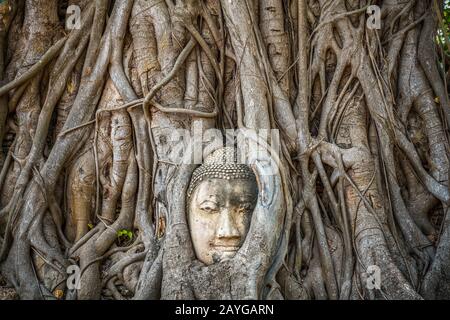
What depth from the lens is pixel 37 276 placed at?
3865 millimetres

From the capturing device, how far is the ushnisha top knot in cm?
363

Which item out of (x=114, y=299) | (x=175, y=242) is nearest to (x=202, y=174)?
(x=175, y=242)

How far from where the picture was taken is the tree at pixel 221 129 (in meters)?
3.80

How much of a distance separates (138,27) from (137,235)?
1.63m

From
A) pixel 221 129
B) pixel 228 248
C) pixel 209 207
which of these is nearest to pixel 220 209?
pixel 209 207

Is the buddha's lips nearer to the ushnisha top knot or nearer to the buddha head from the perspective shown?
the buddha head

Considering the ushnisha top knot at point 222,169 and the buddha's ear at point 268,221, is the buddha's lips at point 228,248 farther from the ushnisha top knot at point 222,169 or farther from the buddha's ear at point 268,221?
the ushnisha top knot at point 222,169

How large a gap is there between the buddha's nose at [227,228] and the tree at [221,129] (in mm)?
247

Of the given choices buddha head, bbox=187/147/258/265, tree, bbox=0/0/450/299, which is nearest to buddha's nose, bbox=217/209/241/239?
buddha head, bbox=187/147/258/265

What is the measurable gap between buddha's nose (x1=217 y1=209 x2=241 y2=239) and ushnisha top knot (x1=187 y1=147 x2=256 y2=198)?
0.85ft

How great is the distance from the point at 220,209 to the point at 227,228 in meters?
0.15

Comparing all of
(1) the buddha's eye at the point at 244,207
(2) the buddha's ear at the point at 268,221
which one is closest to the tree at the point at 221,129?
(2) the buddha's ear at the point at 268,221

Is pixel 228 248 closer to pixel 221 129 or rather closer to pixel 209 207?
pixel 209 207

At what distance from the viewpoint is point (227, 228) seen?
3.48 metres
